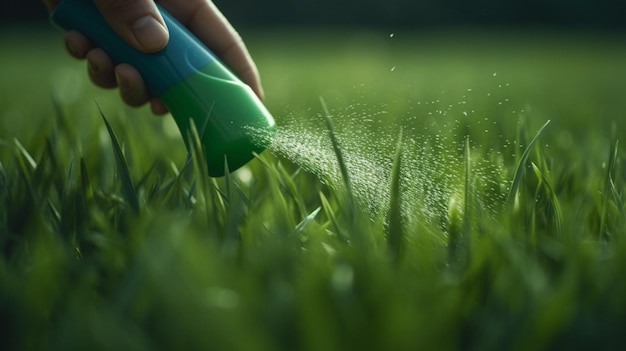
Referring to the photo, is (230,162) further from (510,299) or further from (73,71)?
(73,71)

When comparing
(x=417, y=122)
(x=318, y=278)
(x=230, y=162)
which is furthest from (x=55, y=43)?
(x=318, y=278)

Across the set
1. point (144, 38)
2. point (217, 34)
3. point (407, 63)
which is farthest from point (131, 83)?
point (407, 63)

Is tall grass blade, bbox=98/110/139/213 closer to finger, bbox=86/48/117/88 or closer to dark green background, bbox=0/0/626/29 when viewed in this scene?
finger, bbox=86/48/117/88

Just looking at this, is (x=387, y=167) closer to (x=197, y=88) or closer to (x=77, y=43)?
(x=197, y=88)

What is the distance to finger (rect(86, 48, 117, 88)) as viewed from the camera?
1.26 metres

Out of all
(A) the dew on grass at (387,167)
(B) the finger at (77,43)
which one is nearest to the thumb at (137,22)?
(B) the finger at (77,43)

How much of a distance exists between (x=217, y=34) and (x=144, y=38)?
383 mm

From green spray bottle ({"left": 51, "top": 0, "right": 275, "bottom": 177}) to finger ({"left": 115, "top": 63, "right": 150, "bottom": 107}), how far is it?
0.04 ft

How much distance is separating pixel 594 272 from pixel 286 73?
352 centimetres

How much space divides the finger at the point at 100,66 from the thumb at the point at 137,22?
0.13 meters

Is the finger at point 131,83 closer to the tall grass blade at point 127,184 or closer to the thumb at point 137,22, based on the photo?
the thumb at point 137,22

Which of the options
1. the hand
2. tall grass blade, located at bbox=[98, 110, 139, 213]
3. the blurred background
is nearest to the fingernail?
the hand

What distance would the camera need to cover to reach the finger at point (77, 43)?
1.23 meters

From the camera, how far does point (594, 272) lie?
2.00ft
